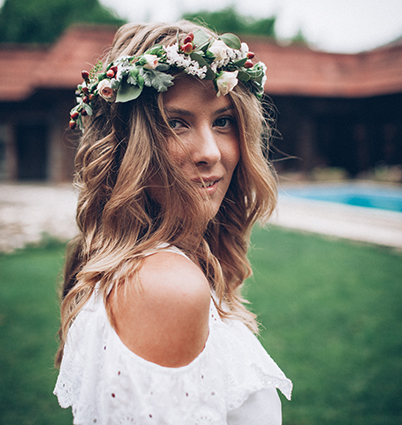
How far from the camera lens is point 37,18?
26.8 m

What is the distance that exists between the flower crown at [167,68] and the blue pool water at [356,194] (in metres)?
11.4

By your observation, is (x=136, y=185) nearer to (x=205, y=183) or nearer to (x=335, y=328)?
(x=205, y=183)

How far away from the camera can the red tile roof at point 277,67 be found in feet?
47.0

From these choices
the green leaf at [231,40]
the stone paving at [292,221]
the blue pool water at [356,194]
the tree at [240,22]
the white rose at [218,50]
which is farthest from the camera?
the tree at [240,22]

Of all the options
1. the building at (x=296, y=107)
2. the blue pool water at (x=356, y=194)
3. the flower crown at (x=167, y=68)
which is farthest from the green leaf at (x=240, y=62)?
the building at (x=296, y=107)

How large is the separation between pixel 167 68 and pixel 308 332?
10.8 feet

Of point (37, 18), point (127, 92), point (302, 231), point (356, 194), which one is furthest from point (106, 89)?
point (37, 18)

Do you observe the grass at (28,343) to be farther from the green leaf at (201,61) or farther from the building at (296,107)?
the building at (296,107)

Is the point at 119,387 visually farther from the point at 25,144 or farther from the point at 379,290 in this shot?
the point at 25,144

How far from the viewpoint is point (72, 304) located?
47.5 inches

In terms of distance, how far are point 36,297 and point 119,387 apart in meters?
4.20

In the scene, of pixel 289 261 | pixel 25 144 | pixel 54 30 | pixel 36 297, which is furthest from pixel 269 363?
pixel 54 30

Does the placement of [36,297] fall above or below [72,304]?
below

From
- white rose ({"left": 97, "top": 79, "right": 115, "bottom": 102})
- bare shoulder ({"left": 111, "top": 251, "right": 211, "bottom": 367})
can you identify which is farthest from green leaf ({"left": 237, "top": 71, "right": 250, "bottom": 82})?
bare shoulder ({"left": 111, "top": 251, "right": 211, "bottom": 367})
